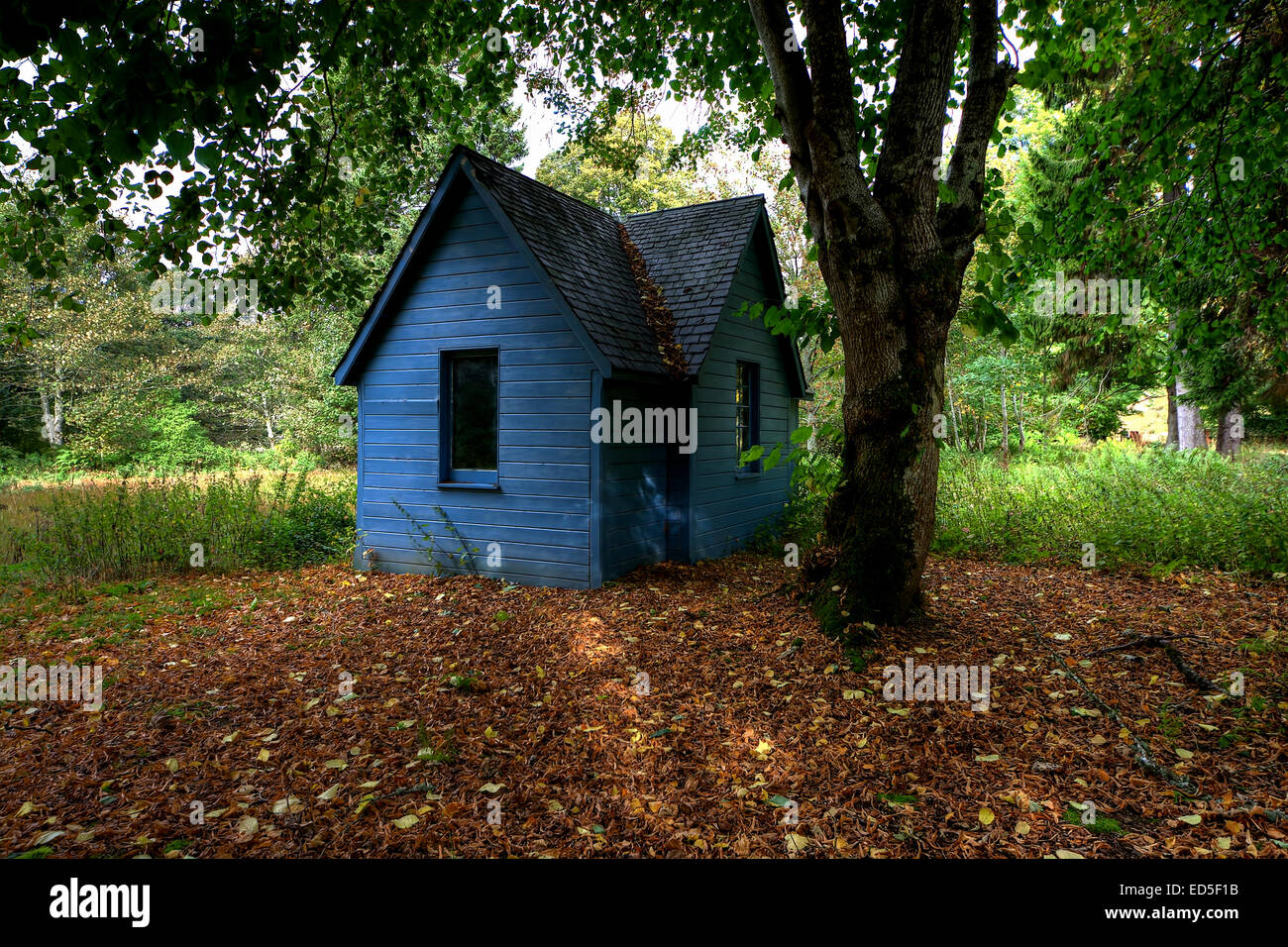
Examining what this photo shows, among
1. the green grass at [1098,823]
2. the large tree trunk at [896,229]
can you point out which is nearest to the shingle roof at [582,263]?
the large tree trunk at [896,229]

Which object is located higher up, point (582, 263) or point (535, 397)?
point (582, 263)

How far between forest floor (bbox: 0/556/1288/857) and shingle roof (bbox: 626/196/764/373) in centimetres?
460

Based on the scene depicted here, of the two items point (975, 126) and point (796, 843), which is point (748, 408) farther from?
point (796, 843)

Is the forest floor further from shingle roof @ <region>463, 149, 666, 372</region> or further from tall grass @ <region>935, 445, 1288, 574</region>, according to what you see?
shingle roof @ <region>463, 149, 666, 372</region>

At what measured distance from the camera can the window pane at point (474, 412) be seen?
906 cm

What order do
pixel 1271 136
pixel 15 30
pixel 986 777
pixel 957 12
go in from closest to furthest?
pixel 15 30 → pixel 986 777 → pixel 957 12 → pixel 1271 136

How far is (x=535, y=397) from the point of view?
8.59m

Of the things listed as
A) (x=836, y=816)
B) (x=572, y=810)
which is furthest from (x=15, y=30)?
(x=836, y=816)

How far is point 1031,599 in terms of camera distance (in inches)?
280

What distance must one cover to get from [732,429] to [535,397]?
380 cm

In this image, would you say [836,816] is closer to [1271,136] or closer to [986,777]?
[986,777]

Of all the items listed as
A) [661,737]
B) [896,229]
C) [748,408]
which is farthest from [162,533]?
[896,229]

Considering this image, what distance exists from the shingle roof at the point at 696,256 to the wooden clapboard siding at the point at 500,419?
7.22ft

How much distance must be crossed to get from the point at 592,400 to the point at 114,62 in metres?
5.33
